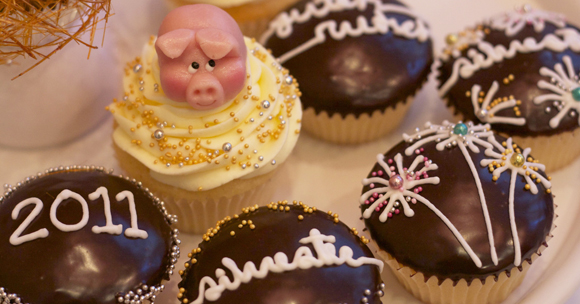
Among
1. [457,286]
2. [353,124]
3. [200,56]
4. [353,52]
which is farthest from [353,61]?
[457,286]

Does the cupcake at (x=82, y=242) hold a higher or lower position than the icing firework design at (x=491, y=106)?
lower

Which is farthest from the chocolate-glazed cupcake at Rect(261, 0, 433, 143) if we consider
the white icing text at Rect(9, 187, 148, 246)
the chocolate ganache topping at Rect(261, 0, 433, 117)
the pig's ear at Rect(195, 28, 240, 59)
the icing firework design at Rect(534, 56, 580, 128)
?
the white icing text at Rect(9, 187, 148, 246)

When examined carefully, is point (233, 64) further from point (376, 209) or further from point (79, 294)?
point (79, 294)

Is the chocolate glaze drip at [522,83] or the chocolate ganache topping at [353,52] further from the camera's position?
the chocolate ganache topping at [353,52]

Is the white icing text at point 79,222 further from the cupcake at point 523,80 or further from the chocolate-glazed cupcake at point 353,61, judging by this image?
the cupcake at point 523,80

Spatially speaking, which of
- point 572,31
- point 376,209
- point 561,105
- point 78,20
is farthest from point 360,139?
point 78,20

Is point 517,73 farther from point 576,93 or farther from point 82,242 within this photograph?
point 82,242

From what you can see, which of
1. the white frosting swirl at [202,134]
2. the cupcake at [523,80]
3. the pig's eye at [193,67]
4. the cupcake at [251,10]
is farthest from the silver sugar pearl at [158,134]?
the cupcake at [523,80]
